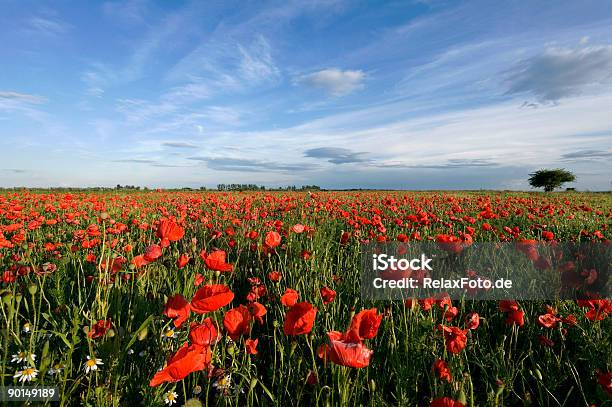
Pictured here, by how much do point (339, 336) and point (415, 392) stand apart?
0.97m

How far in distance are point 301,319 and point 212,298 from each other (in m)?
0.34

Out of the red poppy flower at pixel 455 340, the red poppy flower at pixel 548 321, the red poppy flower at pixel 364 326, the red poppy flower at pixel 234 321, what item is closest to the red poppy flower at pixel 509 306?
the red poppy flower at pixel 548 321

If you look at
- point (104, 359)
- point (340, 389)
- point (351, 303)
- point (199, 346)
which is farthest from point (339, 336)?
point (351, 303)

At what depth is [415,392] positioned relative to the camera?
1898 millimetres

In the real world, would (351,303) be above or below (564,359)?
above

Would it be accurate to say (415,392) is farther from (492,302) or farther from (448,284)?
(492,302)

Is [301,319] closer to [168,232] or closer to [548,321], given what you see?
[168,232]

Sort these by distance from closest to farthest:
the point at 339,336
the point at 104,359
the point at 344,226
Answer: the point at 339,336 < the point at 104,359 < the point at 344,226

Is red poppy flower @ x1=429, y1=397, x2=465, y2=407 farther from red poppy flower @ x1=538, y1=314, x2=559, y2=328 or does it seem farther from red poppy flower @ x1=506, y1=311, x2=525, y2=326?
red poppy flower @ x1=538, y1=314, x2=559, y2=328

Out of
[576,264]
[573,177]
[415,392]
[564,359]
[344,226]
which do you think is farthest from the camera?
[573,177]
